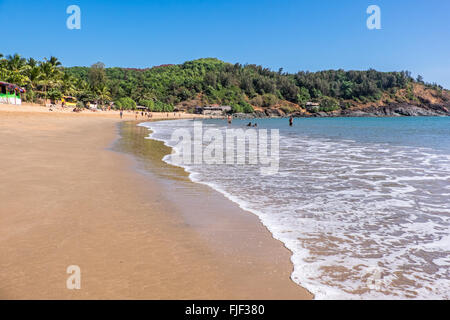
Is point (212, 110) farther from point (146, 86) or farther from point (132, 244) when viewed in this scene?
point (132, 244)

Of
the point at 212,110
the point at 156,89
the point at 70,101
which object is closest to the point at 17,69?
the point at 70,101

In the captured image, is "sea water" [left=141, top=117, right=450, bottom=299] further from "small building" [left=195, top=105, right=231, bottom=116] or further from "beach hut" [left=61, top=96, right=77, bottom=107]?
"small building" [left=195, top=105, right=231, bottom=116]

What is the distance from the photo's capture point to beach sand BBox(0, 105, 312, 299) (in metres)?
3.10

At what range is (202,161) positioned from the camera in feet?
40.3

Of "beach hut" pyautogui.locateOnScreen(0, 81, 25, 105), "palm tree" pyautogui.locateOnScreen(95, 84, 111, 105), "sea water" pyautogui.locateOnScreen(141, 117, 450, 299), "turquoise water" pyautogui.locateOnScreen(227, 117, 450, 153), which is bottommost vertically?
"sea water" pyautogui.locateOnScreen(141, 117, 450, 299)

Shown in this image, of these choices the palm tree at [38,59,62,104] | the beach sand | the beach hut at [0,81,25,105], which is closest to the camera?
the beach sand

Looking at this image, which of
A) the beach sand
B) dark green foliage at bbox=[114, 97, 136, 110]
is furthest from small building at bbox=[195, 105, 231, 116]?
the beach sand

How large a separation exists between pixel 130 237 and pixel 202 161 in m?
8.06

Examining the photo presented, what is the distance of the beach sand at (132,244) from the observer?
3.10m

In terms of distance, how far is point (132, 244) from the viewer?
4.08 metres

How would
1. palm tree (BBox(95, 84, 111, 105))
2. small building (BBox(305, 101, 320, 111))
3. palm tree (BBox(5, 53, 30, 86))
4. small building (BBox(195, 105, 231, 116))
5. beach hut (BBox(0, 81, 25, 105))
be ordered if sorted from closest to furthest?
1. beach hut (BBox(0, 81, 25, 105))
2. palm tree (BBox(5, 53, 30, 86))
3. palm tree (BBox(95, 84, 111, 105))
4. small building (BBox(195, 105, 231, 116))
5. small building (BBox(305, 101, 320, 111))
